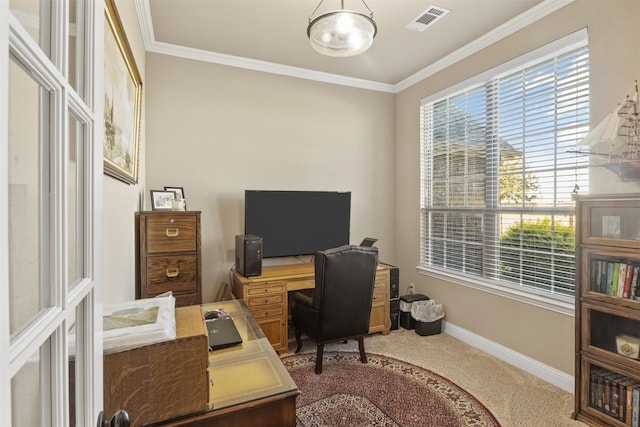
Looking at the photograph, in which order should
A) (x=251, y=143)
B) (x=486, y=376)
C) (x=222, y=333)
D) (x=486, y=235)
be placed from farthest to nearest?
1. (x=251, y=143)
2. (x=486, y=235)
3. (x=486, y=376)
4. (x=222, y=333)

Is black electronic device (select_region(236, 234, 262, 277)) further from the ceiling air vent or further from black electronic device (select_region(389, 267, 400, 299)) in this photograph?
the ceiling air vent

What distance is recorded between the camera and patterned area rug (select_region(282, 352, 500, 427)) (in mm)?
2100

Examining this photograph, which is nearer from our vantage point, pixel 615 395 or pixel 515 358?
pixel 615 395

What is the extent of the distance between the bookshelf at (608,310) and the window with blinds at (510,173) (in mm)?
280

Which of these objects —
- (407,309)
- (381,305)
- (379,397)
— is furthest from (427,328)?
(379,397)

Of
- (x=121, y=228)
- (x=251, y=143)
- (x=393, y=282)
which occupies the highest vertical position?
(x=251, y=143)

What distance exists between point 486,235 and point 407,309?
1.10 meters

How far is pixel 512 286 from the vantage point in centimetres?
287

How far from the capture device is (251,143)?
3.51 meters

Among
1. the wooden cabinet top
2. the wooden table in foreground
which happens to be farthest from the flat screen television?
the wooden table in foreground

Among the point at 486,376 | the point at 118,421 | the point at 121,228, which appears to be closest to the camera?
the point at 118,421

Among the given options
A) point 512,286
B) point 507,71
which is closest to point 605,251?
point 512,286

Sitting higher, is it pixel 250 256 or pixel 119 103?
pixel 119 103

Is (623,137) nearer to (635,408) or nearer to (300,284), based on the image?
(635,408)
